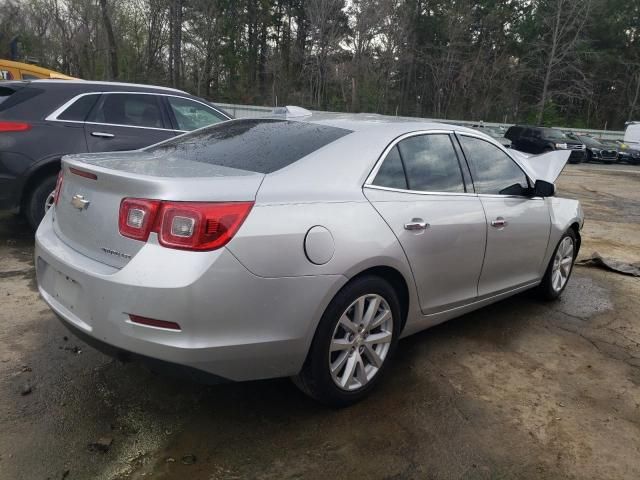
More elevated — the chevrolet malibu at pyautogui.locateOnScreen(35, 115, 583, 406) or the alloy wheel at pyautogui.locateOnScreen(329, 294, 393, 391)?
the chevrolet malibu at pyautogui.locateOnScreen(35, 115, 583, 406)

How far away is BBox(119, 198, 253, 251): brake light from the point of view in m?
2.19

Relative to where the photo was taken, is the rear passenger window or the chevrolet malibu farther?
the rear passenger window

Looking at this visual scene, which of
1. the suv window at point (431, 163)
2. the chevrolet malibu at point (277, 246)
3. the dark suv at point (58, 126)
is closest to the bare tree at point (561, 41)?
the dark suv at point (58, 126)

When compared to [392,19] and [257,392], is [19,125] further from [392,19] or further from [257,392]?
[392,19]

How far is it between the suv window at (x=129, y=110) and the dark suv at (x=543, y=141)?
21.1 metres

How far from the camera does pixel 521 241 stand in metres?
3.91

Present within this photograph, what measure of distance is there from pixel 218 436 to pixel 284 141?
5.26 feet

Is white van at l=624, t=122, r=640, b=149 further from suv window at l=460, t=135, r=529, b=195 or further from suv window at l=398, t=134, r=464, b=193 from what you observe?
suv window at l=398, t=134, r=464, b=193

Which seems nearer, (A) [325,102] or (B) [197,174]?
(B) [197,174]

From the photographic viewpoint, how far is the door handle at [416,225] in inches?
115

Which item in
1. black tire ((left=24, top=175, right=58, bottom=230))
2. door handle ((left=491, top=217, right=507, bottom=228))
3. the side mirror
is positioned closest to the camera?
door handle ((left=491, top=217, right=507, bottom=228))

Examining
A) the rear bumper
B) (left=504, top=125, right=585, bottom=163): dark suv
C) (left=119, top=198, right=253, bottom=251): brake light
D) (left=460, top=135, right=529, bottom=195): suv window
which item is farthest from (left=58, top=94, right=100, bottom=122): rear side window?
(left=504, top=125, right=585, bottom=163): dark suv

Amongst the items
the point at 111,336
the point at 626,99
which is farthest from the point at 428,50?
the point at 111,336

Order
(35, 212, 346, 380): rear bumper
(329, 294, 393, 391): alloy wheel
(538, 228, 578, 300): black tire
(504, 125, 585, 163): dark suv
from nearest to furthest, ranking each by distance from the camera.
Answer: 1. (35, 212, 346, 380): rear bumper
2. (329, 294, 393, 391): alloy wheel
3. (538, 228, 578, 300): black tire
4. (504, 125, 585, 163): dark suv
